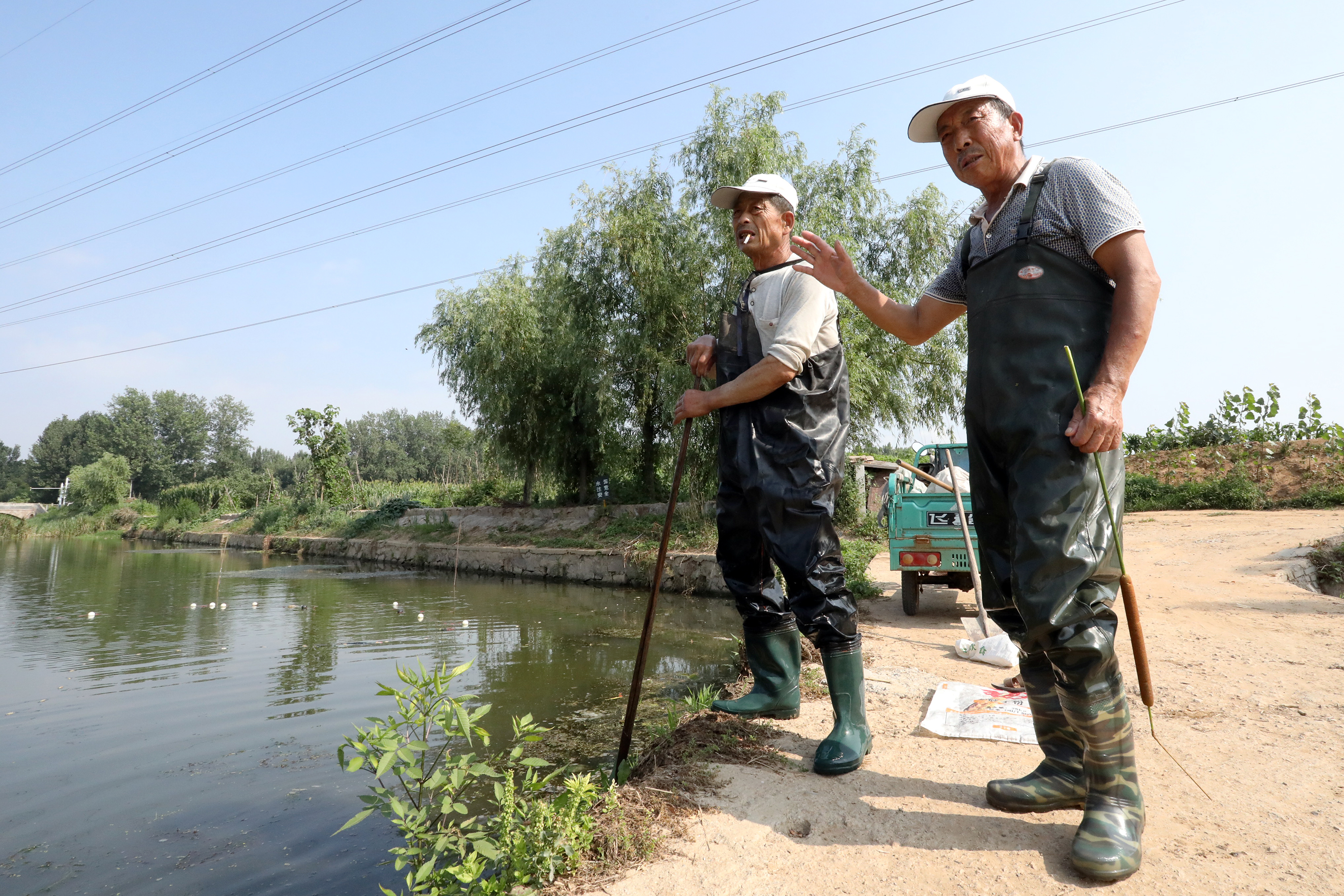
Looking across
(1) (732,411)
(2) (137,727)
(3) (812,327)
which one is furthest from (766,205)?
(2) (137,727)

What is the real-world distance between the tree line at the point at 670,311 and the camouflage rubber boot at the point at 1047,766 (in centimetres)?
1195

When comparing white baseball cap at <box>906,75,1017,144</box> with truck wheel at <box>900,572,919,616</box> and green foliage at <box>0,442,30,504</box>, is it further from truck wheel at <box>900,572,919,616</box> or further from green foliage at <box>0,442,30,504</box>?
Result: green foliage at <box>0,442,30,504</box>

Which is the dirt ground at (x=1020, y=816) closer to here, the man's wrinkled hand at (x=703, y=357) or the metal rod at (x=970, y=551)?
the metal rod at (x=970, y=551)

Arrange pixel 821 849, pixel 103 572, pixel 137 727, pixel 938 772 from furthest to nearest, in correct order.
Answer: pixel 103 572, pixel 137 727, pixel 938 772, pixel 821 849

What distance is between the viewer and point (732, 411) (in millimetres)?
2818

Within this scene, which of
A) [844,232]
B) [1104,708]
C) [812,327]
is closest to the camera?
[1104,708]

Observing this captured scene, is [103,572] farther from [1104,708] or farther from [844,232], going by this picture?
[1104,708]

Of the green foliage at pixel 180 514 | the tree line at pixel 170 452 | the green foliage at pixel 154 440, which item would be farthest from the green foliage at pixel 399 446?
the green foliage at pixel 180 514

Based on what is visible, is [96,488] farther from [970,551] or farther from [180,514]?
[970,551]

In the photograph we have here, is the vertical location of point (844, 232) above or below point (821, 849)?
above

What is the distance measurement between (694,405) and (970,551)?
340 cm

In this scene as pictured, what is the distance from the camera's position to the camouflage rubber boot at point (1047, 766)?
2.07 meters

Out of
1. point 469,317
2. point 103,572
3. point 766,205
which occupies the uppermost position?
point 469,317

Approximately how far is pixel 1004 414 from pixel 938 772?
1.25 meters
